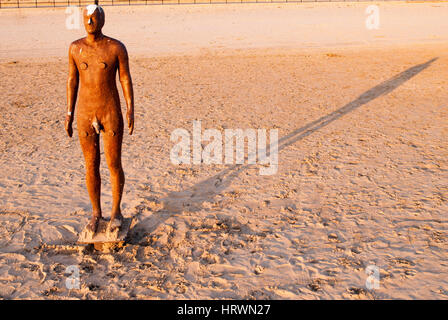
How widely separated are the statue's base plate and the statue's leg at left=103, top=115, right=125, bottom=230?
0.24 ft

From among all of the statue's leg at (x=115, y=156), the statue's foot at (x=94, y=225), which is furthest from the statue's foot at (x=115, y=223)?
the statue's foot at (x=94, y=225)

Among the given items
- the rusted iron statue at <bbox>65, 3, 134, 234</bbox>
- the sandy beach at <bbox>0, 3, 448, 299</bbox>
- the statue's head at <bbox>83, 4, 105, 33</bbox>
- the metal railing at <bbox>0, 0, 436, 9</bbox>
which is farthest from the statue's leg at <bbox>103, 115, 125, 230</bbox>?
the metal railing at <bbox>0, 0, 436, 9</bbox>

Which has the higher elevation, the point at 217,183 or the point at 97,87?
the point at 97,87

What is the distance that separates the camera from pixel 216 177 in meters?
5.95

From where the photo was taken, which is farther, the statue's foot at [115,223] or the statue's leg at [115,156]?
the statue's foot at [115,223]

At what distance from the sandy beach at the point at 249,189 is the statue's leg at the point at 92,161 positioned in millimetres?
364

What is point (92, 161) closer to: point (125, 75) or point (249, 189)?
point (125, 75)

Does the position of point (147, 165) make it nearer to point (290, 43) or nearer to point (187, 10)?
point (290, 43)

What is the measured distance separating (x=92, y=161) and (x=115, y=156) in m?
0.23

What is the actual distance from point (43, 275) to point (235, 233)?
190 cm

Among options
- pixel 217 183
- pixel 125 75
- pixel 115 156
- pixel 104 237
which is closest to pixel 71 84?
pixel 125 75

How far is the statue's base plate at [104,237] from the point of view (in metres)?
4.22

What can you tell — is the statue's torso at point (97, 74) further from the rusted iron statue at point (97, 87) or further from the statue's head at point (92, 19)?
the statue's head at point (92, 19)

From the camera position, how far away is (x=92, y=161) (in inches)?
165
